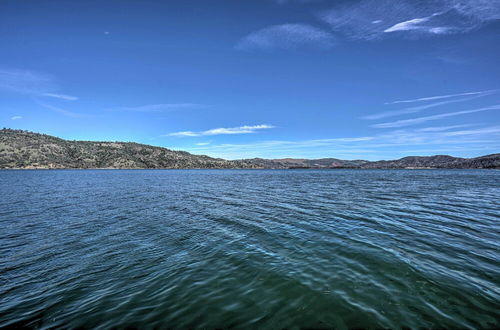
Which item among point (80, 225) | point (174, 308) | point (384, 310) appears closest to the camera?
point (384, 310)

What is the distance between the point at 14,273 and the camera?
1155 centimetres

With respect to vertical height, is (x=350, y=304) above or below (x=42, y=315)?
above

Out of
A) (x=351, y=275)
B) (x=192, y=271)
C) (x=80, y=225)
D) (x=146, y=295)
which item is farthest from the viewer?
(x=80, y=225)

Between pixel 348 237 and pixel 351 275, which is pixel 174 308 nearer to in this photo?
pixel 351 275

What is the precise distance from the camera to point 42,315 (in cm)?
820

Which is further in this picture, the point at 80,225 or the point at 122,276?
the point at 80,225

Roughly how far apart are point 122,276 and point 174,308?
177 inches

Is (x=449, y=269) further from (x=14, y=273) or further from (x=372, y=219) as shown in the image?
(x=14, y=273)

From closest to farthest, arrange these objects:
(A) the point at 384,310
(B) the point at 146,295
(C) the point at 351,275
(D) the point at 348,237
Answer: (A) the point at 384,310 < (B) the point at 146,295 < (C) the point at 351,275 < (D) the point at 348,237

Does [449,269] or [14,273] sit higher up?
[449,269]

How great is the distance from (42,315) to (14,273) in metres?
5.82

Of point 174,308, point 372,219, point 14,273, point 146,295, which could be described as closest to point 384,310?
point 174,308

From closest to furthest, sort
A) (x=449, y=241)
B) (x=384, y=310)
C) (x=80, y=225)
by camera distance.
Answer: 1. (x=384, y=310)
2. (x=449, y=241)
3. (x=80, y=225)

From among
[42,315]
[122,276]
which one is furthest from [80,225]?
[42,315]
